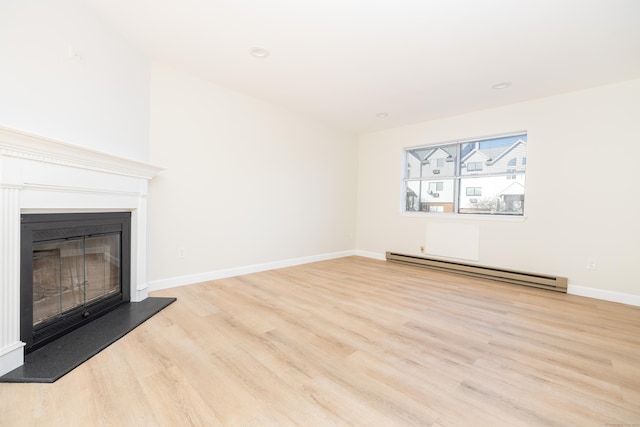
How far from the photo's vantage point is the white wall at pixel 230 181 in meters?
3.20

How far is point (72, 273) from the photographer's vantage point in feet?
7.17

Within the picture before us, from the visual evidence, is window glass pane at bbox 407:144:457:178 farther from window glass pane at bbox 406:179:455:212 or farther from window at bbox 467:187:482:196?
window at bbox 467:187:482:196

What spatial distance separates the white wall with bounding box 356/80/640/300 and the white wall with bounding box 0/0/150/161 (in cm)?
440

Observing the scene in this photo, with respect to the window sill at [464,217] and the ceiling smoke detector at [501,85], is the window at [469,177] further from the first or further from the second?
the ceiling smoke detector at [501,85]

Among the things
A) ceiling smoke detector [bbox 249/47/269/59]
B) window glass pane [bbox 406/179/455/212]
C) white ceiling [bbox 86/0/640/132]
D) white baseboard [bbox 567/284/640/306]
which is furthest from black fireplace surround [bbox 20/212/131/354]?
white baseboard [bbox 567/284/640/306]

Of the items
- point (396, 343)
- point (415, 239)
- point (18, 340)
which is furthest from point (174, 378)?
point (415, 239)

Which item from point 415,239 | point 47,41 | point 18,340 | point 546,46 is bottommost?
point 18,340

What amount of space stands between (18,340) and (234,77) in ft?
9.82

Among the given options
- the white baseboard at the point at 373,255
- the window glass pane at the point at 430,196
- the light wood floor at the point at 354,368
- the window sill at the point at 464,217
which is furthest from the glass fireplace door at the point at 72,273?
the window glass pane at the point at 430,196

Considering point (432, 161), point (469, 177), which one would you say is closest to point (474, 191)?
point (469, 177)

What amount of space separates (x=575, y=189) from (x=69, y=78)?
17.3 ft

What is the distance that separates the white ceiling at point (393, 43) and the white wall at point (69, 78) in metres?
0.24

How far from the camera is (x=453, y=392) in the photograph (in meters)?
1.53

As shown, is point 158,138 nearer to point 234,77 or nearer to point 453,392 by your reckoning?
point 234,77
